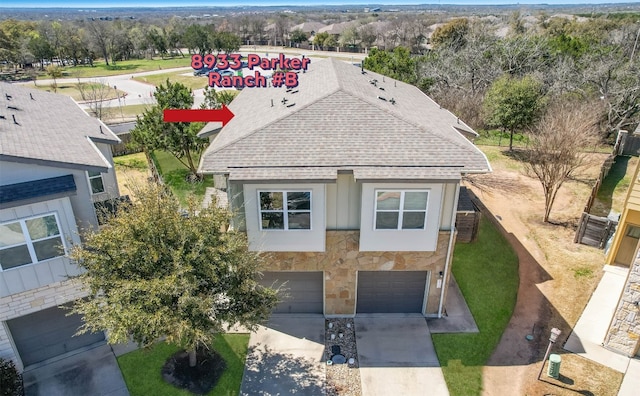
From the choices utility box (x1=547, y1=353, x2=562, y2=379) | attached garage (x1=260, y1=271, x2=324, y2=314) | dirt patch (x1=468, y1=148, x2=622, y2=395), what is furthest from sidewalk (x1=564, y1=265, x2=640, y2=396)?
attached garage (x1=260, y1=271, x2=324, y2=314)

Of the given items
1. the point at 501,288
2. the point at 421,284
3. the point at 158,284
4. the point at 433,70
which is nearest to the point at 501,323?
the point at 501,288

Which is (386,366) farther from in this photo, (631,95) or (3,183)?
(631,95)

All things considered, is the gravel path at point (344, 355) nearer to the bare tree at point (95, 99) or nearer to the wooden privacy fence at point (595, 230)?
the wooden privacy fence at point (595, 230)

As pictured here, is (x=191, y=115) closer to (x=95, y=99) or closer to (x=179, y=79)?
(x=95, y=99)

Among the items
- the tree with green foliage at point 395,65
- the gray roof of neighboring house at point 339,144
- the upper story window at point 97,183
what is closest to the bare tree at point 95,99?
the upper story window at point 97,183

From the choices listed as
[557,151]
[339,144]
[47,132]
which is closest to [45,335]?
[47,132]

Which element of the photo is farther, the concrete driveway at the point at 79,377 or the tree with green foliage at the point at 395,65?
the tree with green foliage at the point at 395,65
